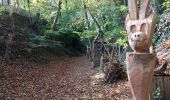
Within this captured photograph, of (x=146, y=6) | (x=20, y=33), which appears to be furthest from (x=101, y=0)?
(x=146, y=6)

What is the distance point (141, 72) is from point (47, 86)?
238 inches

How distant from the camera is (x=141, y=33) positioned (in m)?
4.94

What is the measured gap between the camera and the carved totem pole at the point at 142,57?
492 centimetres

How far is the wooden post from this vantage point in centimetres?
492

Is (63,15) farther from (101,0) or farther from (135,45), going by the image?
(135,45)

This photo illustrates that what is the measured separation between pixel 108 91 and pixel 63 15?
17.2 m

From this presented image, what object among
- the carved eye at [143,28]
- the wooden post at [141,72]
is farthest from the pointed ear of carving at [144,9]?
the wooden post at [141,72]

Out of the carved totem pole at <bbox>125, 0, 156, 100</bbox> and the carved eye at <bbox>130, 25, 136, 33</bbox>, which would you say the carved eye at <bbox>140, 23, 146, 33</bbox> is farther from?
the carved eye at <bbox>130, 25, 136, 33</bbox>

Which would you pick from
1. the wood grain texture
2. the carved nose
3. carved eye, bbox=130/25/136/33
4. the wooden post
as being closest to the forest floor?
the wood grain texture

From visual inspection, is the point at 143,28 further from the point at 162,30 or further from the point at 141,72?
the point at 162,30

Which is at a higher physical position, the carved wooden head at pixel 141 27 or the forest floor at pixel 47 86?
the carved wooden head at pixel 141 27

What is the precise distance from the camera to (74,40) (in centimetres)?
2564

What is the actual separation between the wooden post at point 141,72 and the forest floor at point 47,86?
122 inches

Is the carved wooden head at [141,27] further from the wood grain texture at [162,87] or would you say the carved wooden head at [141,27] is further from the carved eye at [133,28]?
the wood grain texture at [162,87]
